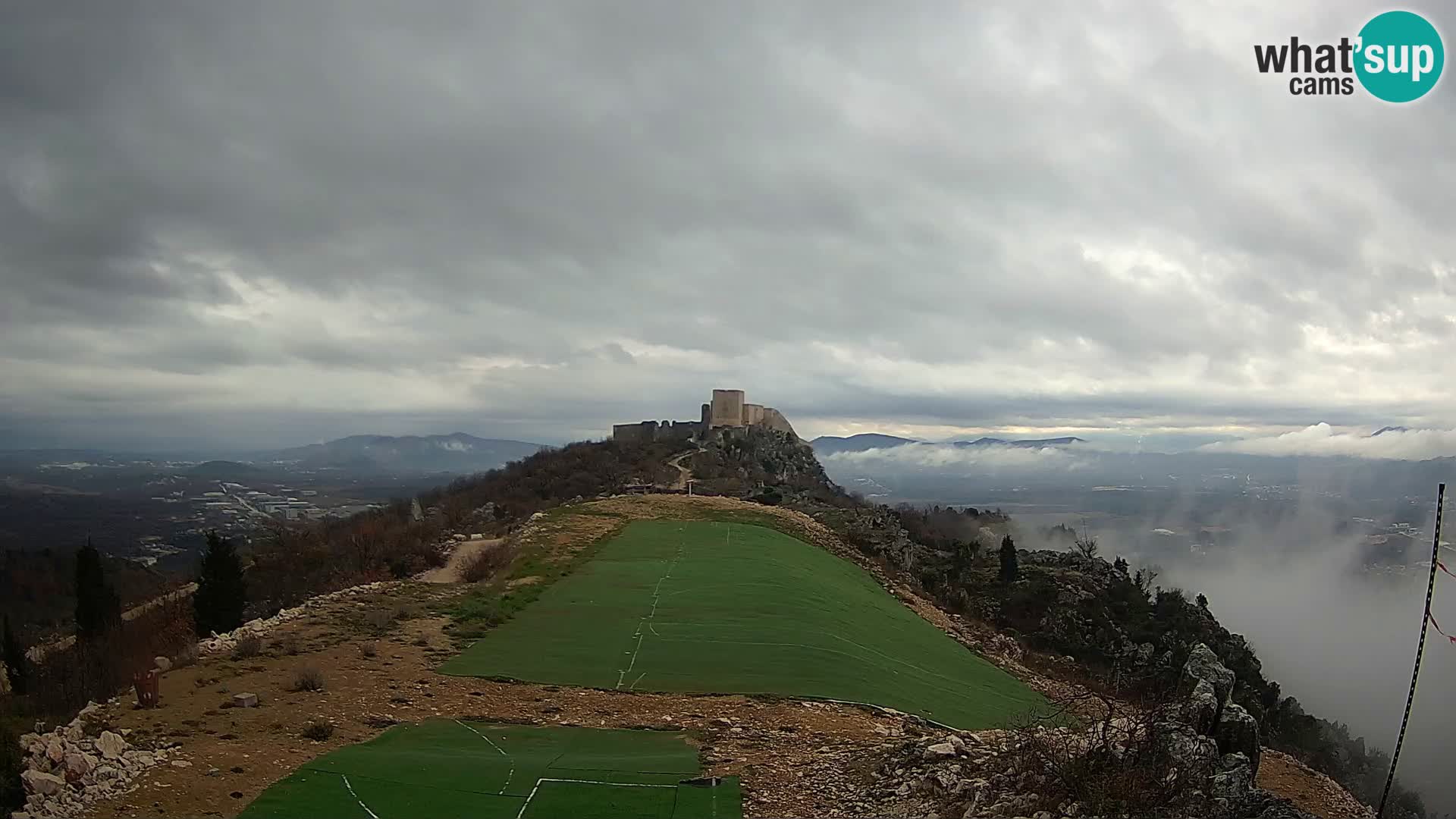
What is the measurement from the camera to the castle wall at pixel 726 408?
8281 centimetres

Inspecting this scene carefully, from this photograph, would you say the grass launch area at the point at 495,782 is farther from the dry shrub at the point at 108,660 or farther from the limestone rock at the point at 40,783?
the dry shrub at the point at 108,660

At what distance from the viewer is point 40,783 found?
7.75 metres

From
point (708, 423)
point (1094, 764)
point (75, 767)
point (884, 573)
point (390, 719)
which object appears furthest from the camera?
point (708, 423)

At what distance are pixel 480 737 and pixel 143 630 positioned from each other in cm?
2046

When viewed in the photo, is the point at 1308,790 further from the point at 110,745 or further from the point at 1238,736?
the point at 110,745

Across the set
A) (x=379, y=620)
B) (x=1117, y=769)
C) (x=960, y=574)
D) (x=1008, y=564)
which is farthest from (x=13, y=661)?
(x=1008, y=564)

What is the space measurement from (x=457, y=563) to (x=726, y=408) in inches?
2197

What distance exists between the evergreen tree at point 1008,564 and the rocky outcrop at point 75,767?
145 feet

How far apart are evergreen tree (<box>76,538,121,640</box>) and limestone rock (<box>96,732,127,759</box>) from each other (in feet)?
75.1

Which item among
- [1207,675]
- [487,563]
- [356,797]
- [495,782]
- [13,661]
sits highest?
[1207,675]

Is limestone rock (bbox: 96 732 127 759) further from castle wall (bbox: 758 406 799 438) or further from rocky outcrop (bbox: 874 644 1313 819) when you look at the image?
castle wall (bbox: 758 406 799 438)

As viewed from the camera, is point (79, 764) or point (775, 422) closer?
point (79, 764)

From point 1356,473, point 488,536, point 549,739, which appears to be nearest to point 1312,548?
point 1356,473

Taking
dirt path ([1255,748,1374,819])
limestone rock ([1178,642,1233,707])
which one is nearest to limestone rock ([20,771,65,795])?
limestone rock ([1178,642,1233,707])
